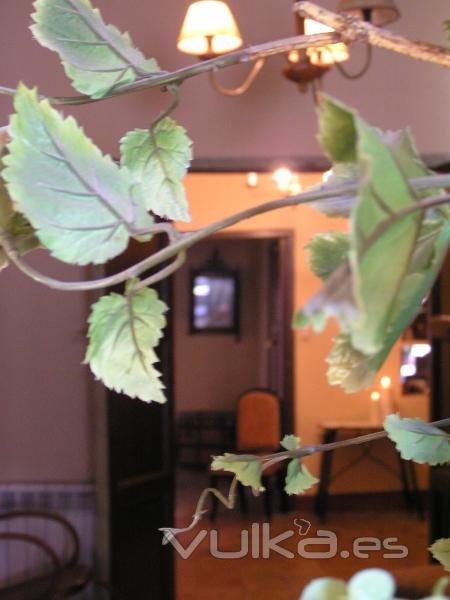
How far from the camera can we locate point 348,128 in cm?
29

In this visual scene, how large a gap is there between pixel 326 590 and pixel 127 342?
0.13 metres

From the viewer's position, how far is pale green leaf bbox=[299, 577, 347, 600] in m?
0.27

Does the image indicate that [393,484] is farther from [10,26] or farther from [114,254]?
[114,254]

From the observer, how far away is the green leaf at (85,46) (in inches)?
15.8

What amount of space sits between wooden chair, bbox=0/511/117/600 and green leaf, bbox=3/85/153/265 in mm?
3790

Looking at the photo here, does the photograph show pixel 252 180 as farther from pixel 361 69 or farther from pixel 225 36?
pixel 225 36

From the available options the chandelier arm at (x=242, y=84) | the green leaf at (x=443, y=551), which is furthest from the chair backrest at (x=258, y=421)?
the green leaf at (x=443, y=551)

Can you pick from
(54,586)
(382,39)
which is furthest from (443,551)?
(54,586)

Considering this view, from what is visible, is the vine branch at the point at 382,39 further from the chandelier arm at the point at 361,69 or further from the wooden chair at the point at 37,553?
the wooden chair at the point at 37,553

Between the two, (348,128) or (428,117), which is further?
(428,117)

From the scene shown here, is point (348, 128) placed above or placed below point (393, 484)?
above

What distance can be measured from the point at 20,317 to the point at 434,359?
1.94 m

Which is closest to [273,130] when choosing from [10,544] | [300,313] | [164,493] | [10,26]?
[10,26]

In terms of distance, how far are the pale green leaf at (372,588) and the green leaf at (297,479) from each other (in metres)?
0.19
